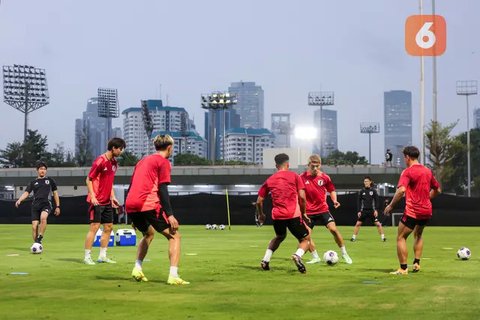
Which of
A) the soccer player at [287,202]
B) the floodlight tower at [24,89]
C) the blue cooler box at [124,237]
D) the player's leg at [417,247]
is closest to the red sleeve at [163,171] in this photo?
the soccer player at [287,202]

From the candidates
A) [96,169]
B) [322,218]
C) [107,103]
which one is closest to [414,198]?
[322,218]

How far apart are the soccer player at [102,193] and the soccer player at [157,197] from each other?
2927 millimetres

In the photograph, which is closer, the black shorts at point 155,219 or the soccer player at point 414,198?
the black shorts at point 155,219

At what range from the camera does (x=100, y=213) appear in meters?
13.3

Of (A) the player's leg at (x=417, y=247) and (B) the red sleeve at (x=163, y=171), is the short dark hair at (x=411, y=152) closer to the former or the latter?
(A) the player's leg at (x=417, y=247)

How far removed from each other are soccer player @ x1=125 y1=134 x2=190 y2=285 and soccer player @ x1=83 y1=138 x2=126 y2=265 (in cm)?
293

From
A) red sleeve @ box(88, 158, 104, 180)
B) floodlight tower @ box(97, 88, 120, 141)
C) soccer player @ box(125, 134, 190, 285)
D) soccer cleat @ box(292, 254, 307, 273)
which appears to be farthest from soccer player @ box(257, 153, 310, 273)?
floodlight tower @ box(97, 88, 120, 141)

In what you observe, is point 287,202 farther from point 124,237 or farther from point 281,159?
point 124,237

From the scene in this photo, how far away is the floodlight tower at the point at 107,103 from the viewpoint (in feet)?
480

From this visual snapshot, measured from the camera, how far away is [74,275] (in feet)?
36.6

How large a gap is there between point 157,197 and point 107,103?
466 feet

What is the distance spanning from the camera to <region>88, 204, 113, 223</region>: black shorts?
13.3 metres

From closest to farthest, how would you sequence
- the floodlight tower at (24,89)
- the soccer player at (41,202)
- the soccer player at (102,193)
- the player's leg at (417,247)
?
the player's leg at (417,247), the soccer player at (102,193), the soccer player at (41,202), the floodlight tower at (24,89)

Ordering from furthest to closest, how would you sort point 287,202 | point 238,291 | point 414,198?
point 287,202 < point 414,198 < point 238,291
